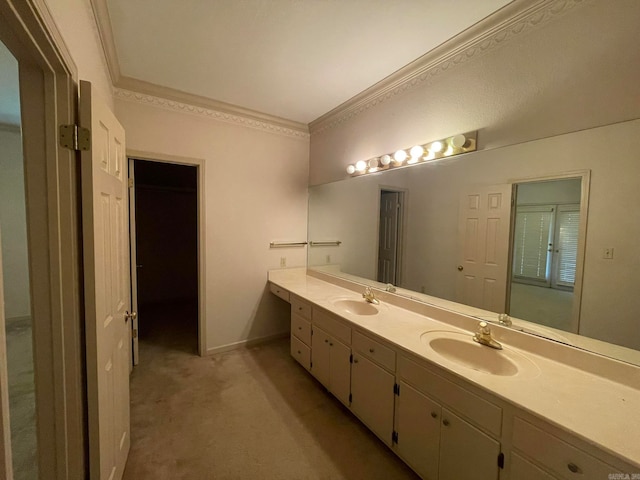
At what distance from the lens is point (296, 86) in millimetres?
2264

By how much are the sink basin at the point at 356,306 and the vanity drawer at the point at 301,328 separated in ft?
1.13

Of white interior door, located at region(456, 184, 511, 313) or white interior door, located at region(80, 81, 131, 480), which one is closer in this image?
white interior door, located at region(80, 81, 131, 480)

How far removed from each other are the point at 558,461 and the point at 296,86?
2675 mm

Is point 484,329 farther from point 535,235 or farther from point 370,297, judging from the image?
point 370,297

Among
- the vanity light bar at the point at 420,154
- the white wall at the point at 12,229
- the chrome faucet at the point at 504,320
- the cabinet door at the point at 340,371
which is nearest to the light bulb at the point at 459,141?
the vanity light bar at the point at 420,154

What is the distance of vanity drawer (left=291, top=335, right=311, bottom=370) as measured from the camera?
2348mm

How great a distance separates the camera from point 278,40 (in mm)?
1711

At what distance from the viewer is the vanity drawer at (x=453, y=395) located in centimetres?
106

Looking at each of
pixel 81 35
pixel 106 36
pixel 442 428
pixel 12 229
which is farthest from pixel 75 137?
pixel 12 229

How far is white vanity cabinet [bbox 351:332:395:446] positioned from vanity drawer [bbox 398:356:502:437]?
0.13m

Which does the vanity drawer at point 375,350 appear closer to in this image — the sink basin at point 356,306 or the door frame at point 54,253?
the sink basin at point 356,306

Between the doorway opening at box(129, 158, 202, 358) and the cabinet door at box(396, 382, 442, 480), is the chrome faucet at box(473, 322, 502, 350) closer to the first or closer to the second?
the cabinet door at box(396, 382, 442, 480)

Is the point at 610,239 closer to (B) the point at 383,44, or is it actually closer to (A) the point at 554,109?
(A) the point at 554,109

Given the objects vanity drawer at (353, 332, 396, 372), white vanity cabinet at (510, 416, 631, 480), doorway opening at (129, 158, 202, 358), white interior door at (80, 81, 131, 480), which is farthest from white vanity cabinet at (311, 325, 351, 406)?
doorway opening at (129, 158, 202, 358)
